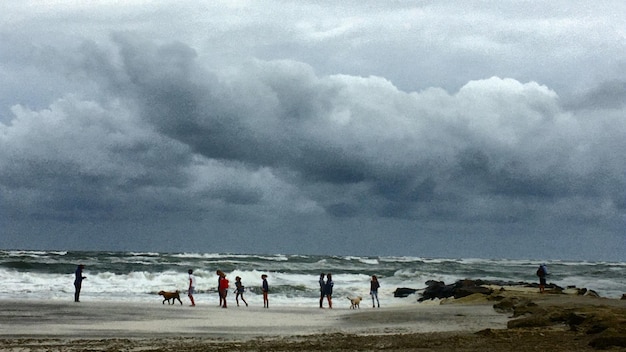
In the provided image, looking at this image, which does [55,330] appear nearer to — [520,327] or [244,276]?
[520,327]

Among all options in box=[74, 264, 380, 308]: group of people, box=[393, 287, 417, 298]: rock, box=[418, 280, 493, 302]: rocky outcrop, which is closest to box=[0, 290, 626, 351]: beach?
box=[74, 264, 380, 308]: group of people

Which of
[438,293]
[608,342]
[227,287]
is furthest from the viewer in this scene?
[438,293]

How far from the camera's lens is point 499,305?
25297 mm

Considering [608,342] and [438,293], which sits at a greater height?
[438,293]

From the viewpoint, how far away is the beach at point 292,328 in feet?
43.4

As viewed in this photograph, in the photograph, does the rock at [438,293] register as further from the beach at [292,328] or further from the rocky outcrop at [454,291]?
the beach at [292,328]

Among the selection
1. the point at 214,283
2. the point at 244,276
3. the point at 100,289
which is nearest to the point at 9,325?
the point at 100,289

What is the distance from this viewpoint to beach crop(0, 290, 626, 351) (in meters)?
13.2

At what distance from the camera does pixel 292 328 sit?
61.7 ft

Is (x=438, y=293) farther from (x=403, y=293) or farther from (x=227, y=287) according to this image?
(x=227, y=287)

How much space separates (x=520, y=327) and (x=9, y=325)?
13.5m

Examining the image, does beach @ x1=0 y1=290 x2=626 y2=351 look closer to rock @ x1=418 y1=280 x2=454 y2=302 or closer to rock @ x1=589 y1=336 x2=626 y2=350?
rock @ x1=589 y1=336 x2=626 y2=350

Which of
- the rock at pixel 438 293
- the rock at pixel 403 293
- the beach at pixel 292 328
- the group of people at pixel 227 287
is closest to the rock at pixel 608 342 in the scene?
the beach at pixel 292 328

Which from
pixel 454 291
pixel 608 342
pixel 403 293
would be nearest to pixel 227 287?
pixel 454 291
